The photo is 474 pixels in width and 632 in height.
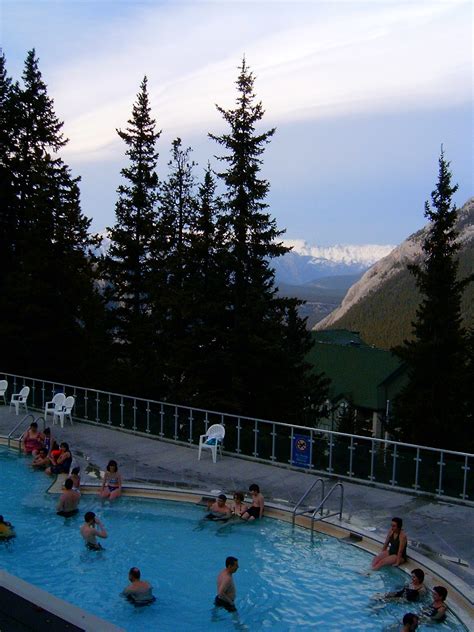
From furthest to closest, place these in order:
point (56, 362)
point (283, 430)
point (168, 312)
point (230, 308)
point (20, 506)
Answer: point (56, 362)
point (168, 312)
point (230, 308)
point (283, 430)
point (20, 506)

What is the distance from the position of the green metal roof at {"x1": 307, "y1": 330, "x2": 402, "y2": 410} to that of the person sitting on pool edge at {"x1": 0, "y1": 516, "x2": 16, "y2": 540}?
4409 centimetres

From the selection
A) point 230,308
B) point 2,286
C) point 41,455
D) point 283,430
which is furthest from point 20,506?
point 2,286

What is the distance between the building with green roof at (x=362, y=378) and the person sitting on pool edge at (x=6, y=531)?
4262 cm

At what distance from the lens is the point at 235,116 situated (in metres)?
28.6

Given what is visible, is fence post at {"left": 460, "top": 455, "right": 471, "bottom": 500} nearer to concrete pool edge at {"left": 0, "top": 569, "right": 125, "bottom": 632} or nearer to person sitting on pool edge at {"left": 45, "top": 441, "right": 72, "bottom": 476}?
person sitting on pool edge at {"left": 45, "top": 441, "right": 72, "bottom": 476}

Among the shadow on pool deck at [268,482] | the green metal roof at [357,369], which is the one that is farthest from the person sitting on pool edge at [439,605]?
the green metal roof at [357,369]

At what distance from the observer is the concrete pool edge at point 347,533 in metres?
9.75

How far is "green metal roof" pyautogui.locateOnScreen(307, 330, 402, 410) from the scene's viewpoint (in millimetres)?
59594

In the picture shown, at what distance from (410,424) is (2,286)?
2337 centimetres

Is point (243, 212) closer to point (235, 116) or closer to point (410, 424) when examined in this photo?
point (235, 116)

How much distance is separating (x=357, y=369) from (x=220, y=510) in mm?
50733

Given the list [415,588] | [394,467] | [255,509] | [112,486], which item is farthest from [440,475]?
[112,486]

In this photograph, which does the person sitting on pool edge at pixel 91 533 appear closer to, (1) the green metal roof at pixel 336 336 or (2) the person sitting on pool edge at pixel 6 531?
(2) the person sitting on pool edge at pixel 6 531

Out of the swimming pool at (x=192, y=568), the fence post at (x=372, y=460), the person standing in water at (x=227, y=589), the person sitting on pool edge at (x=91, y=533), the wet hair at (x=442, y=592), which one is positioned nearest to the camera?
the wet hair at (x=442, y=592)
